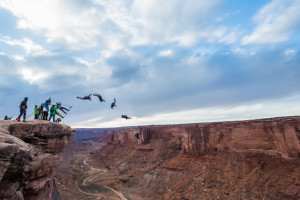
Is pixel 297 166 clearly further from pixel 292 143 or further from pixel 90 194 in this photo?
pixel 90 194

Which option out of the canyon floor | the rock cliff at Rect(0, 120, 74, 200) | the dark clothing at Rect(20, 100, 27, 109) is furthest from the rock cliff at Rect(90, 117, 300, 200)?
the dark clothing at Rect(20, 100, 27, 109)

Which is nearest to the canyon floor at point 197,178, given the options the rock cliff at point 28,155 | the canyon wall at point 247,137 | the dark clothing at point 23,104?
the canyon wall at point 247,137

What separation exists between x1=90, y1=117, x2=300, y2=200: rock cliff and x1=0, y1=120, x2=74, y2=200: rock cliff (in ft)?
58.1

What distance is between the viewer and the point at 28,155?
35.3 ft

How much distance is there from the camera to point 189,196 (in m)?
24.9

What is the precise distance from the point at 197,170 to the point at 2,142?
27.9m

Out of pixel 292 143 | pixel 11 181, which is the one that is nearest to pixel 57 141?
pixel 11 181

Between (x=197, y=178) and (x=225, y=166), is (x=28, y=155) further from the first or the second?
(x=225, y=166)

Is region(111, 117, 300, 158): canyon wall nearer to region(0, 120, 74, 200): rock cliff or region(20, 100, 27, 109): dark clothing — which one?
region(0, 120, 74, 200): rock cliff

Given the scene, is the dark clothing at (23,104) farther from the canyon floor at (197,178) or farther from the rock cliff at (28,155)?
the canyon floor at (197,178)

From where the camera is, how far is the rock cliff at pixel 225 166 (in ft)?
70.9

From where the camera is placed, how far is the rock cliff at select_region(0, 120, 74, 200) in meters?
9.29

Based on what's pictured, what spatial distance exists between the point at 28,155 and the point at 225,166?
25719 mm

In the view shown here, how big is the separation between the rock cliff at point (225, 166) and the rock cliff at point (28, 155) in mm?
17698
